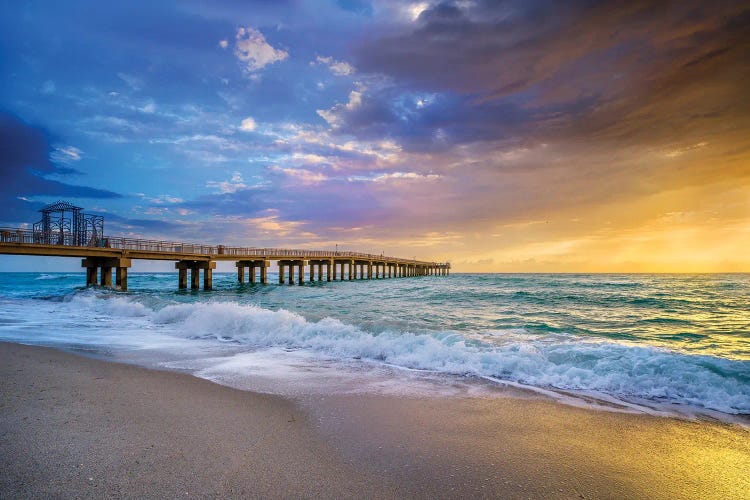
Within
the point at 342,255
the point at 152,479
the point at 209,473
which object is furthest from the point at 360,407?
the point at 342,255

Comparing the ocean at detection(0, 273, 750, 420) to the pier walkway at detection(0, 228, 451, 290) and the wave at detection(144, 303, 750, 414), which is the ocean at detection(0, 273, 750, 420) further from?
the pier walkway at detection(0, 228, 451, 290)

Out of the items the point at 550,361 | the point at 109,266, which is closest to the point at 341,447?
the point at 550,361

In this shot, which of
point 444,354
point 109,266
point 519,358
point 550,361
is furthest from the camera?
point 109,266

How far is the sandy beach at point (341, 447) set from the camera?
314 cm

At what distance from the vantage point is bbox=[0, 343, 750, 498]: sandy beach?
3139 millimetres

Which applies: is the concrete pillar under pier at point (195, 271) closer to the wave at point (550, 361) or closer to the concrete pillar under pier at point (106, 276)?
the concrete pillar under pier at point (106, 276)

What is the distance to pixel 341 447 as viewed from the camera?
3.92 meters

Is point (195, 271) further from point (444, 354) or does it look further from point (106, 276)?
point (444, 354)

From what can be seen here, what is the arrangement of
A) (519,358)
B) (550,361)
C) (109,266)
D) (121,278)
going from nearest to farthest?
(519,358), (550,361), (121,278), (109,266)

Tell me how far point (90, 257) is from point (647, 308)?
1636 inches

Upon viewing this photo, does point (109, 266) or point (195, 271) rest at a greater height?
point (109, 266)

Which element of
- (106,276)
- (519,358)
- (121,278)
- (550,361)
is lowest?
(550,361)

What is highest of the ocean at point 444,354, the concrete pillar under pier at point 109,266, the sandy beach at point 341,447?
the concrete pillar under pier at point 109,266

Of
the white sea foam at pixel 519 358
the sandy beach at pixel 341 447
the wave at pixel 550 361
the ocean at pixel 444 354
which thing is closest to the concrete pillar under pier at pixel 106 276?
the ocean at pixel 444 354
